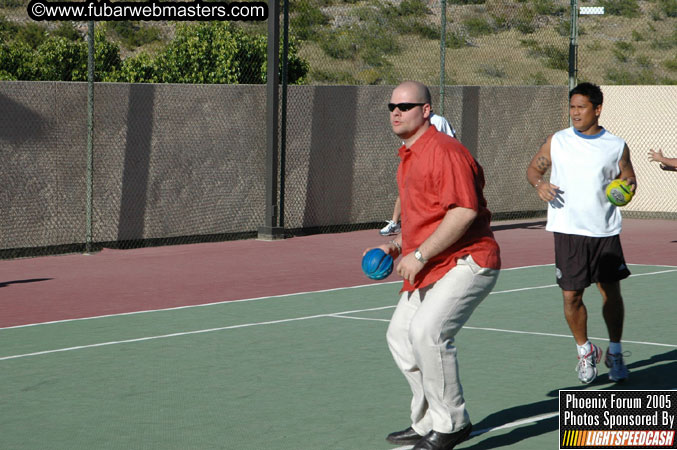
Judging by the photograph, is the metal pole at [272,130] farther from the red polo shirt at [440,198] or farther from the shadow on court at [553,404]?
the red polo shirt at [440,198]

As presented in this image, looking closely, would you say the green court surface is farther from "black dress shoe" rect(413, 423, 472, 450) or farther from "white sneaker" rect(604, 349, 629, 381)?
"black dress shoe" rect(413, 423, 472, 450)

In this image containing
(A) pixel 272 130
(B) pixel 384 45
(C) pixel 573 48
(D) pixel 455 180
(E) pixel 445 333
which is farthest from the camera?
(B) pixel 384 45

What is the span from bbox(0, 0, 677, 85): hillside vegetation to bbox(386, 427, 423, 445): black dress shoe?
A: 2477 cm

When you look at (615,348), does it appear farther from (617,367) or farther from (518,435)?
(518,435)

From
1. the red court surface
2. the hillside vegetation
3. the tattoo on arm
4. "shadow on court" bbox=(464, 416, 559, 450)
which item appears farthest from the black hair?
the hillside vegetation

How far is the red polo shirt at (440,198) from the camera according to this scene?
5793mm

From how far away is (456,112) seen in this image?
20.0m

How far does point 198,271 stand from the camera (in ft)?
45.3

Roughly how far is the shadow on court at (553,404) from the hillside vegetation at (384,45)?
906 inches

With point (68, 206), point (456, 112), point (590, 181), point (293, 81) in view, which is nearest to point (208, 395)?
point (590, 181)

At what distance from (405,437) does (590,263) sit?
2.27 metres

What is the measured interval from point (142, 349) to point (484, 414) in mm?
3091

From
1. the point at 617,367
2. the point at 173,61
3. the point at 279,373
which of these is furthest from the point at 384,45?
the point at 617,367

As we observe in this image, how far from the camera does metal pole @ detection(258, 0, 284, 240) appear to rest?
1702 cm
